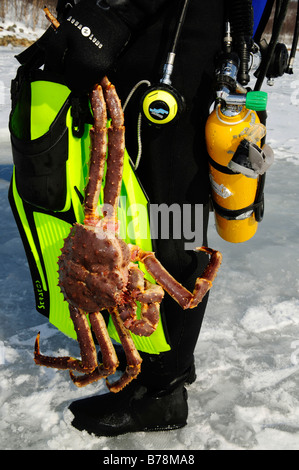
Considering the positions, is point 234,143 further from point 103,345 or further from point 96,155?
point 103,345

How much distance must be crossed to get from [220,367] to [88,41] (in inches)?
55.6

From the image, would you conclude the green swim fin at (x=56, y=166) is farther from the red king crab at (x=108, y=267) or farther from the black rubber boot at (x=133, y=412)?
the black rubber boot at (x=133, y=412)

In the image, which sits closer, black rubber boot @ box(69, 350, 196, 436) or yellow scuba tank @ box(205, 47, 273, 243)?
yellow scuba tank @ box(205, 47, 273, 243)

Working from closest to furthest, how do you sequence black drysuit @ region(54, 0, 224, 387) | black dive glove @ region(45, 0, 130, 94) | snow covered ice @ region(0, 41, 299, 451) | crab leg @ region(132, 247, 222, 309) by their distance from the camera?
black dive glove @ region(45, 0, 130, 94), black drysuit @ region(54, 0, 224, 387), crab leg @ region(132, 247, 222, 309), snow covered ice @ region(0, 41, 299, 451)

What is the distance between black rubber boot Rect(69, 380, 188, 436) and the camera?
1.73m

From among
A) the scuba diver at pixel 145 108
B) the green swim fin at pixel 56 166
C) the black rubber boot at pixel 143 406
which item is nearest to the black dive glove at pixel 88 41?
the scuba diver at pixel 145 108

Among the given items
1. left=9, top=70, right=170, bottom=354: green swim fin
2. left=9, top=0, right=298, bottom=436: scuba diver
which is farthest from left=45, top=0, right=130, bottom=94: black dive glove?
left=9, top=70, right=170, bottom=354: green swim fin

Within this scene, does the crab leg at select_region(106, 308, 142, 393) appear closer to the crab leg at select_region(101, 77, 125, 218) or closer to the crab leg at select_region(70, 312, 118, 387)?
the crab leg at select_region(70, 312, 118, 387)

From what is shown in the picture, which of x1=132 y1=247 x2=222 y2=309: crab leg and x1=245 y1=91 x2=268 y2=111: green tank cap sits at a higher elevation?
x1=245 y1=91 x2=268 y2=111: green tank cap

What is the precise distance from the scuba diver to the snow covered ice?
18cm

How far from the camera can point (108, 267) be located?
1.41 meters

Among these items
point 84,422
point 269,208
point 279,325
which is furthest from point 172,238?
point 269,208

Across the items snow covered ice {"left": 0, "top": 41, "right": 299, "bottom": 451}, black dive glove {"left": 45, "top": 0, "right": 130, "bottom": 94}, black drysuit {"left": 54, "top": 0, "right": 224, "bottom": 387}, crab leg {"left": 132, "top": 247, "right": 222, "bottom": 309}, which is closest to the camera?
black dive glove {"left": 45, "top": 0, "right": 130, "bottom": 94}

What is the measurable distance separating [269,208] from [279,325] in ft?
4.60
